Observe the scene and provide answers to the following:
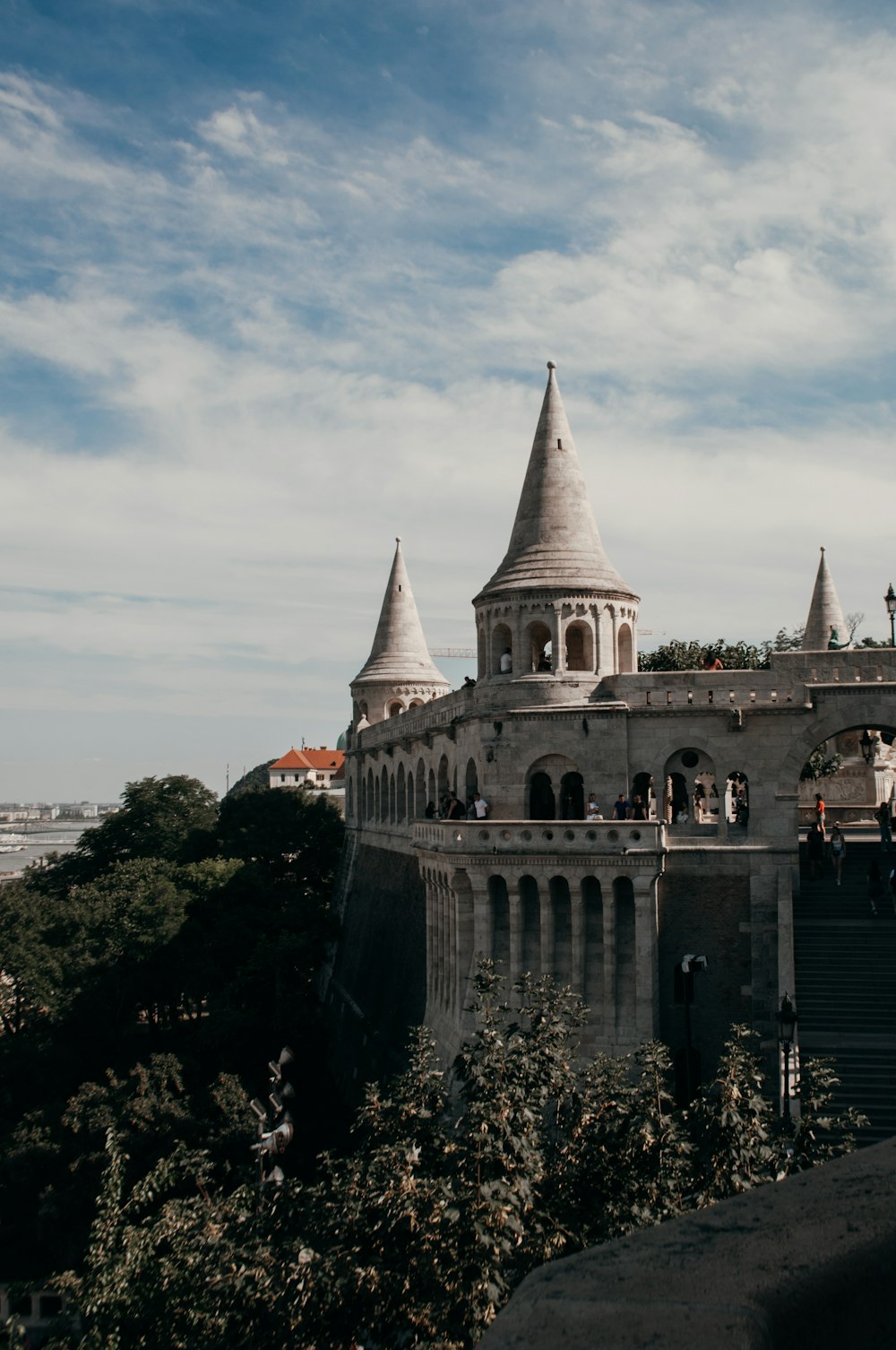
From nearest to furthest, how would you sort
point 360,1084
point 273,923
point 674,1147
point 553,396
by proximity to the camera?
point 674,1147 → point 553,396 → point 360,1084 → point 273,923

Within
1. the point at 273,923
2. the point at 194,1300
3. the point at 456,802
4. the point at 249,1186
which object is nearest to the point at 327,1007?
the point at 273,923

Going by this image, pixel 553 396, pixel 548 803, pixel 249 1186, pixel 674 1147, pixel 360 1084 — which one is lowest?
pixel 360 1084

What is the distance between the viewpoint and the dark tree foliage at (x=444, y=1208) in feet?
44.6

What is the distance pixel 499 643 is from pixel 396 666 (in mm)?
23378

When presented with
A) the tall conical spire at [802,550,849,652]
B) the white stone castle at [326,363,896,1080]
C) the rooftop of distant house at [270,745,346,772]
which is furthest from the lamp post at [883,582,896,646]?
the rooftop of distant house at [270,745,346,772]

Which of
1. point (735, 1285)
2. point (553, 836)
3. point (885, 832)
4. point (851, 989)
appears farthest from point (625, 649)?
point (735, 1285)

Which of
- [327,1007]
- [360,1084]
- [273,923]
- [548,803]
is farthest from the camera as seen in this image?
[327,1007]

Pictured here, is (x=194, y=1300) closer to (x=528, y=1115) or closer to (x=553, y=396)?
(x=528, y=1115)

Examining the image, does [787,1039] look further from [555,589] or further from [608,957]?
[555,589]

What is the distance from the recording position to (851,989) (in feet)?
81.0

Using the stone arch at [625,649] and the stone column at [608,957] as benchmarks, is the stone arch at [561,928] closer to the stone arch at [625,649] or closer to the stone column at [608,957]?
the stone column at [608,957]

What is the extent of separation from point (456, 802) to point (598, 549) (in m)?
7.40

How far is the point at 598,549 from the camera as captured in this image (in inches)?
1214

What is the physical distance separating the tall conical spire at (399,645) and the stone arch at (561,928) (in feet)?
89.7
